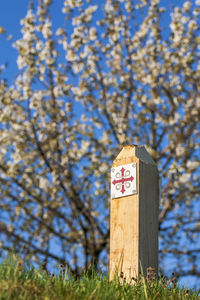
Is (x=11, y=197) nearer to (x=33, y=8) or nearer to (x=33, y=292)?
(x=33, y=8)

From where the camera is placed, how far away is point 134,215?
4.68 m

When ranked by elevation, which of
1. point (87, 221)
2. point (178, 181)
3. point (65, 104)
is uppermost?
point (65, 104)

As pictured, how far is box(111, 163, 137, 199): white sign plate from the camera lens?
480 centimetres

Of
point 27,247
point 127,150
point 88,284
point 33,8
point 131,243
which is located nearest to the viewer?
point 88,284

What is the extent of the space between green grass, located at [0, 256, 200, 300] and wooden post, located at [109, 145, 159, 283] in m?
0.28

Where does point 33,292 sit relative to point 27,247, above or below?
below

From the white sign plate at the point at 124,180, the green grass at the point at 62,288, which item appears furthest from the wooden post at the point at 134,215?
the green grass at the point at 62,288

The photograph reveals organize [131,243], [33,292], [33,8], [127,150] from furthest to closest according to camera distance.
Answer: [33,8] < [127,150] < [131,243] < [33,292]

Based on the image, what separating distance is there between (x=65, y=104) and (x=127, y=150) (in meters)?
5.77

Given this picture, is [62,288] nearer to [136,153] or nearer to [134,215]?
[134,215]

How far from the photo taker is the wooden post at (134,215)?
15.2 ft

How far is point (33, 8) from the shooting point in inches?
427

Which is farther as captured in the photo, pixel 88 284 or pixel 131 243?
pixel 131 243

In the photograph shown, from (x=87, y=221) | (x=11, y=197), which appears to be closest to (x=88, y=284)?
(x=87, y=221)
